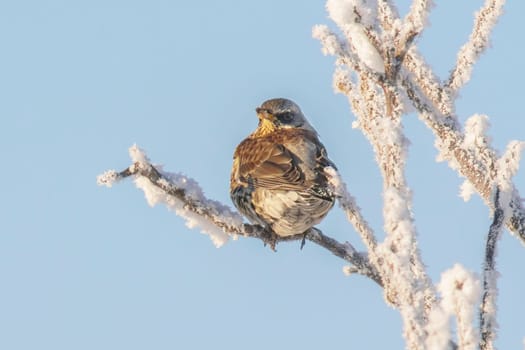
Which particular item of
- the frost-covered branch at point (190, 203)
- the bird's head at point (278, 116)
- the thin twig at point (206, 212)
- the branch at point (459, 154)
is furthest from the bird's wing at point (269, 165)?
the branch at point (459, 154)

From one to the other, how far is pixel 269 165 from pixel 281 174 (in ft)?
1.46

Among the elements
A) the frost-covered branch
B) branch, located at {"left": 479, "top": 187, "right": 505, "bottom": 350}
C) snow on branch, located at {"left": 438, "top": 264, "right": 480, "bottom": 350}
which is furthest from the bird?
snow on branch, located at {"left": 438, "top": 264, "right": 480, "bottom": 350}

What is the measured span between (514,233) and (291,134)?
5.65 m

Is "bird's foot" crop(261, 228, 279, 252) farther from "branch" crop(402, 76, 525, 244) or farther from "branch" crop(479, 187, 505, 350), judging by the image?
"branch" crop(479, 187, 505, 350)

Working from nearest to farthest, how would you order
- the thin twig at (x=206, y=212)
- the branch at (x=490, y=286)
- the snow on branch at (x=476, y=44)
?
the branch at (x=490, y=286), the thin twig at (x=206, y=212), the snow on branch at (x=476, y=44)

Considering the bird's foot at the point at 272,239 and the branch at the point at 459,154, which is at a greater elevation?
the bird's foot at the point at 272,239

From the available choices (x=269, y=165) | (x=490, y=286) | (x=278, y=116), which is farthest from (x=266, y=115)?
(x=490, y=286)

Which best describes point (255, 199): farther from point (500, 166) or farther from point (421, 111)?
point (500, 166)

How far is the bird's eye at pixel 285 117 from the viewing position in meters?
9.88

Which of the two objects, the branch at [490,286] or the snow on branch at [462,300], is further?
the branch at [490,286]

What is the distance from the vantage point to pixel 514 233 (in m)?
3.74

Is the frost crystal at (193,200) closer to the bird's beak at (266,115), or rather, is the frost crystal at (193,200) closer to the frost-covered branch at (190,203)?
the frost-covered branch at (190,203)

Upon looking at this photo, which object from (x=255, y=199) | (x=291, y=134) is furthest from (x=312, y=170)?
(x=291, y=134)

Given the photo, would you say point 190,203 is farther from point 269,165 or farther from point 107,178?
point 269,165
